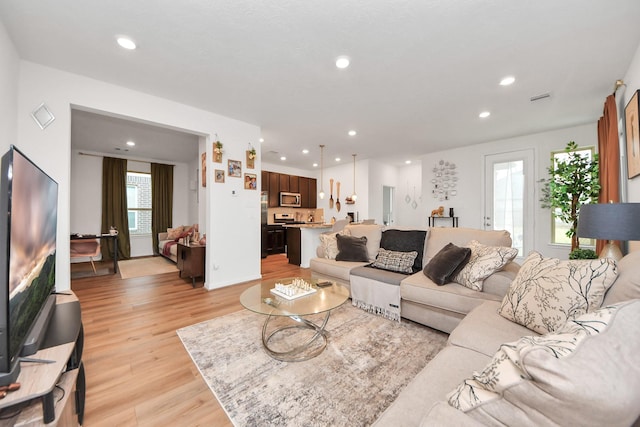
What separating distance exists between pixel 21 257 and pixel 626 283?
2559mm

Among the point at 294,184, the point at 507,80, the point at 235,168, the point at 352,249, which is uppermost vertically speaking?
the point at 507,80

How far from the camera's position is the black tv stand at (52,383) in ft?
2.82

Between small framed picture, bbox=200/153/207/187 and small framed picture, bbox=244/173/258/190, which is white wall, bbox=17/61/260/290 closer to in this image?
small framed picture, bbox=244/173/258/190

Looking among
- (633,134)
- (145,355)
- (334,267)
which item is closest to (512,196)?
(633,134)

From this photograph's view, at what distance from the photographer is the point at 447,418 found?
646 millimetres

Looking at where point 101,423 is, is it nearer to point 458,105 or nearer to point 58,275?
point 58,275

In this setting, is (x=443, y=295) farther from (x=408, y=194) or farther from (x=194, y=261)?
(x=408, y=194)

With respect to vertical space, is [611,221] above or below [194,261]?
above

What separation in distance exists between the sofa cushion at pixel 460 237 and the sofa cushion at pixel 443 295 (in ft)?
1.65

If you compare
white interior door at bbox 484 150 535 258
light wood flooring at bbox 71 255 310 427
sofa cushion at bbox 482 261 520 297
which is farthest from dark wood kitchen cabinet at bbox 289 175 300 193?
sofa cushion at bbox 482 261 520 297

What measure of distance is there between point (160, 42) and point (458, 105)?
138 inches

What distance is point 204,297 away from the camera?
10.8 ft

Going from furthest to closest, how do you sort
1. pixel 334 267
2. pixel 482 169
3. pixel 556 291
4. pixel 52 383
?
pixel 482 169
pixel 334 267
pixel 556 291
pixel 52 383

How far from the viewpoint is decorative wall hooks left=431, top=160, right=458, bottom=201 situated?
558cm
